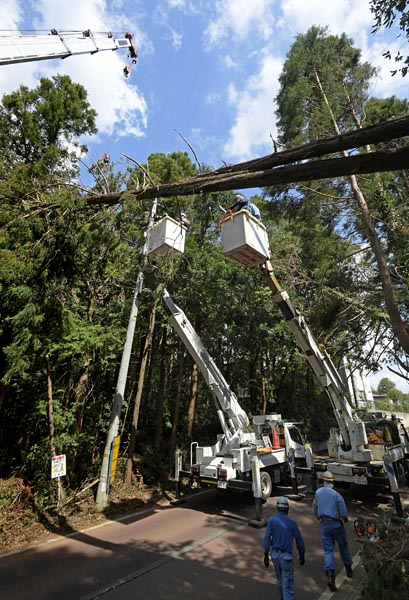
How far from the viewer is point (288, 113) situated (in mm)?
12484

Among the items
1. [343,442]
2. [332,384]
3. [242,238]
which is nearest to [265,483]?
[343,442]

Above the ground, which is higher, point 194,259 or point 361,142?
point 194,259

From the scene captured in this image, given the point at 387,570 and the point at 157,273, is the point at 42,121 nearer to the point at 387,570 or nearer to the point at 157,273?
the point at 157,273

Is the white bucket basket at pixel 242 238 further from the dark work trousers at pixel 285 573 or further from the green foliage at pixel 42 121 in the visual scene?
the green foliage at pixel 42 121

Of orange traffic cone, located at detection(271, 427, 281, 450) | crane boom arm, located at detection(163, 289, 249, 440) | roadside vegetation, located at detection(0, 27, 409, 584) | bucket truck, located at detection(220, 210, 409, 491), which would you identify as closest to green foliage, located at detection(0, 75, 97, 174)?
roadside vegetation, located at detection(0, 27, 409, 584)

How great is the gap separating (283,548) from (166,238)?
450 centimetres

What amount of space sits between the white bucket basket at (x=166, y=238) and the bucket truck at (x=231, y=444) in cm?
371

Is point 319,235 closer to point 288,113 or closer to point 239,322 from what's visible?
point 288,113

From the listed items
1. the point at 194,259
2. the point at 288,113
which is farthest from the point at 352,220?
the point at 194,259

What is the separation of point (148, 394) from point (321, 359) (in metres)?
9.33

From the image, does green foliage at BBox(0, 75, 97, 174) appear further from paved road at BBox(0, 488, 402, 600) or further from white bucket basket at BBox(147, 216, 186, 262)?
paved road at BBox(0, 488, 402, 600)

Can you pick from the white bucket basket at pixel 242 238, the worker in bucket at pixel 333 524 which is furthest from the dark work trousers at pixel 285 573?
the white bucket basket at pixel 242 238

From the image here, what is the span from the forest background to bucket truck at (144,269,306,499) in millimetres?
1680

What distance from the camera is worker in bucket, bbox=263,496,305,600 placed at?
13.5ft
